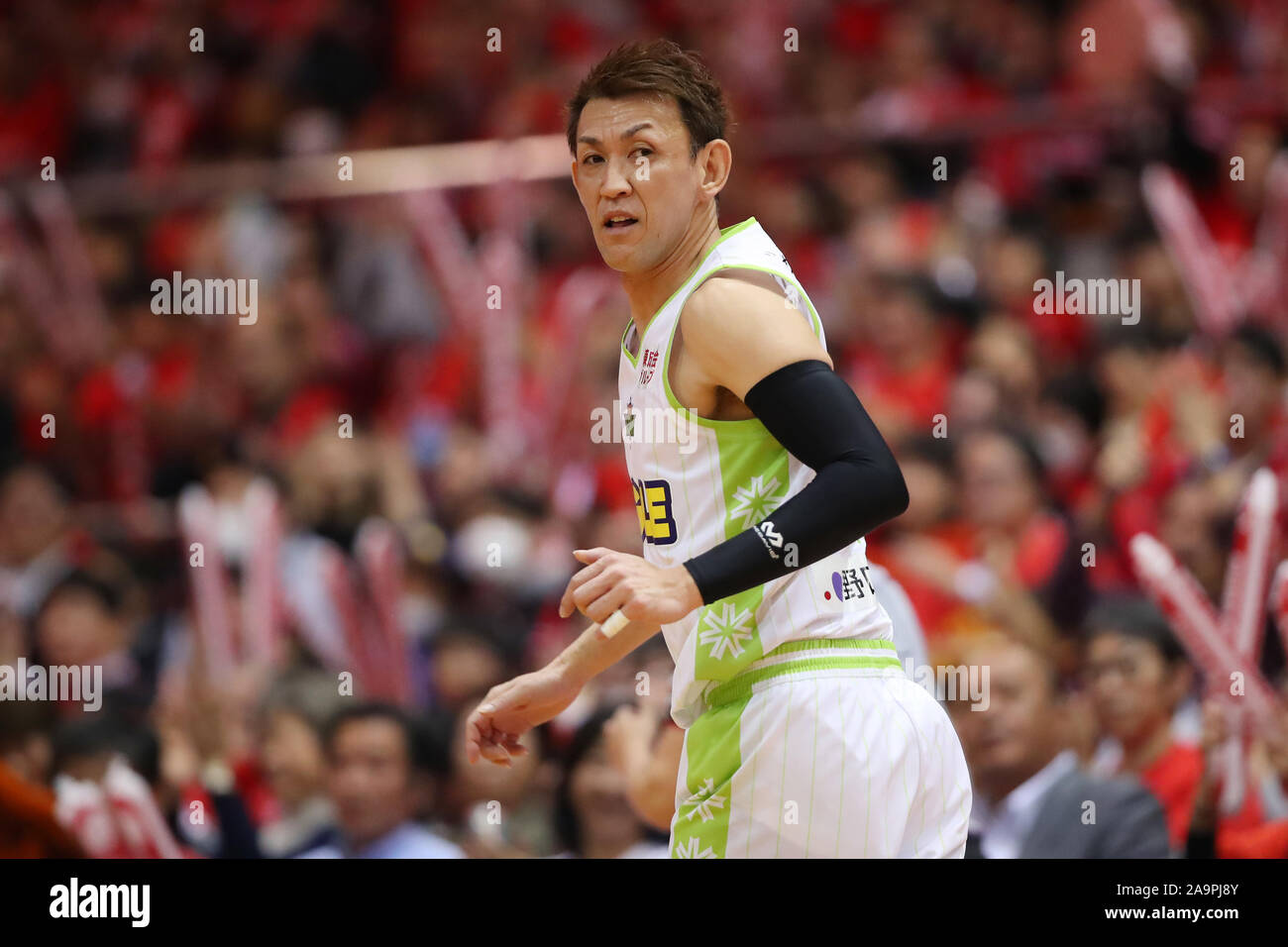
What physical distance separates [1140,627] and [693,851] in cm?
270

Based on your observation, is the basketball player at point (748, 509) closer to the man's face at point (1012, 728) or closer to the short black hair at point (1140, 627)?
the man's face at point (1012, 728)

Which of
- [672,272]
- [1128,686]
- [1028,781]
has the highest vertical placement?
[672,272]

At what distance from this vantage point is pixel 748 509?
338 centimetres

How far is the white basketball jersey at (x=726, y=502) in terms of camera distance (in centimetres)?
337

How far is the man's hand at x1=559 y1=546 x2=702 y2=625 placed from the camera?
9.70 ft

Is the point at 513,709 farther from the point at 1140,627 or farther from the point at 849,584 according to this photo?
the point at 1140,627

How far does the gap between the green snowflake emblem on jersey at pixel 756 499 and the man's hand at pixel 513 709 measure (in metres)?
0.57

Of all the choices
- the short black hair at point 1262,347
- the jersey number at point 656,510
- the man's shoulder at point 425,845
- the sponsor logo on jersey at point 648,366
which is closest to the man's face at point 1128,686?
the man's shoulder at point 425,845

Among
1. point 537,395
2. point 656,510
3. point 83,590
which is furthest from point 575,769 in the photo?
point 537,395

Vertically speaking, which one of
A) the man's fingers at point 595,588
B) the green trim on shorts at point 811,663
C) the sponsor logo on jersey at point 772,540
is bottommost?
the green trim on shorts at point 811,663

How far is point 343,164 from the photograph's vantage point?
35.0ft

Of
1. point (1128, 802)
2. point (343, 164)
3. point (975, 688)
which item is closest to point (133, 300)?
point (343, 164)

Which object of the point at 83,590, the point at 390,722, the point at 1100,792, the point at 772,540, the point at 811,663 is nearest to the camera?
the point at 772,540

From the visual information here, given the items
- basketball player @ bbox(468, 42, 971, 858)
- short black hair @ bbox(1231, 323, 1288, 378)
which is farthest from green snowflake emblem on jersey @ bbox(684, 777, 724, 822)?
short black hair @ bbox(1231, 323, 1288, 378)
